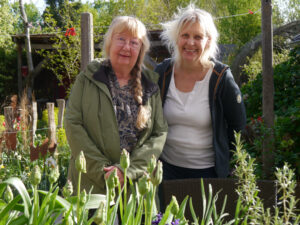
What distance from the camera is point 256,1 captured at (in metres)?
26.0

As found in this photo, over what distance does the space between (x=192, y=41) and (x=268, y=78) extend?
47.5 inches

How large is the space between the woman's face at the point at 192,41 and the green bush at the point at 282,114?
1.34m

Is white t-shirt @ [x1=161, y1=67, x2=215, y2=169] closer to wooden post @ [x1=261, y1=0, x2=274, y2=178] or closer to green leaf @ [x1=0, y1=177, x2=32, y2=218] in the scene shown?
wooden post @ [x1=261, y1=0, x2=274, y2=178]

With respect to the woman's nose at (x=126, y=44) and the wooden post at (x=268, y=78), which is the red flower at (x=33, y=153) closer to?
the woman's nose at (x=126, y=44)

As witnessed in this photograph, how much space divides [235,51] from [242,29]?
1015cm

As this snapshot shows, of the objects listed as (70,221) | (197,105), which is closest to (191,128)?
(197,105)

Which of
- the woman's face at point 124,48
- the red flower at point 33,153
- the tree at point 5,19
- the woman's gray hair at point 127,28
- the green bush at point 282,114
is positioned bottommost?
the red flower at point 33,153

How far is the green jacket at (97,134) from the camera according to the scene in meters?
1.86

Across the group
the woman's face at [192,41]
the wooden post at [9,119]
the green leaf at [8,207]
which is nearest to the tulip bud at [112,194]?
the green leaf at [8,207]

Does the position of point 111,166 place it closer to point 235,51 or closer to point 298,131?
point 298,131

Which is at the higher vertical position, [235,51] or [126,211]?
[235,51]

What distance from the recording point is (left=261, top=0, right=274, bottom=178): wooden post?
117 inches

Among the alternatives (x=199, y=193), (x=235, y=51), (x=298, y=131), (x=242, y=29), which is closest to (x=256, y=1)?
(x=242, y=29)

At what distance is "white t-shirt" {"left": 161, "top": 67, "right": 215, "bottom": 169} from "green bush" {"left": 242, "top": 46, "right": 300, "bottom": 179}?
1182 millimetres
